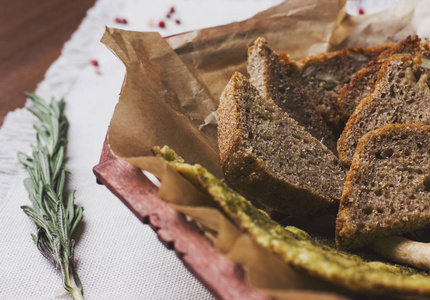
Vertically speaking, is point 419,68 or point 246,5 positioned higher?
point 246,5

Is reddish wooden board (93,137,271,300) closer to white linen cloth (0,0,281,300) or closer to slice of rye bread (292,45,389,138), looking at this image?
white linen cloth (0,0,281,300)

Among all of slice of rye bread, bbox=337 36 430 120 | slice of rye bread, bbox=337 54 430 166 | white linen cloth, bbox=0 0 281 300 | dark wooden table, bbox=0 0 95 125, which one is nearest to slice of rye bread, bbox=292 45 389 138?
slice of rye bread, bbox=337 36 430 120

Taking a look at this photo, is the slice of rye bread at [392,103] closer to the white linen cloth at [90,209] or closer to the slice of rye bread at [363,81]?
the slice of rye bread at [363,81]

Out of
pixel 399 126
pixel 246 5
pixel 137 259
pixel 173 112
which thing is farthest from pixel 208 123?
pixel 246 5

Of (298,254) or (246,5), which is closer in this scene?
(298,254)

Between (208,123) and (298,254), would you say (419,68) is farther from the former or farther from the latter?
(298,254)

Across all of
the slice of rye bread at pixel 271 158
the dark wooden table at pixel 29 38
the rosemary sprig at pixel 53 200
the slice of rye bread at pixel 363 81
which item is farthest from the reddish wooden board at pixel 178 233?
the dark wooden table at pixel 29 38
